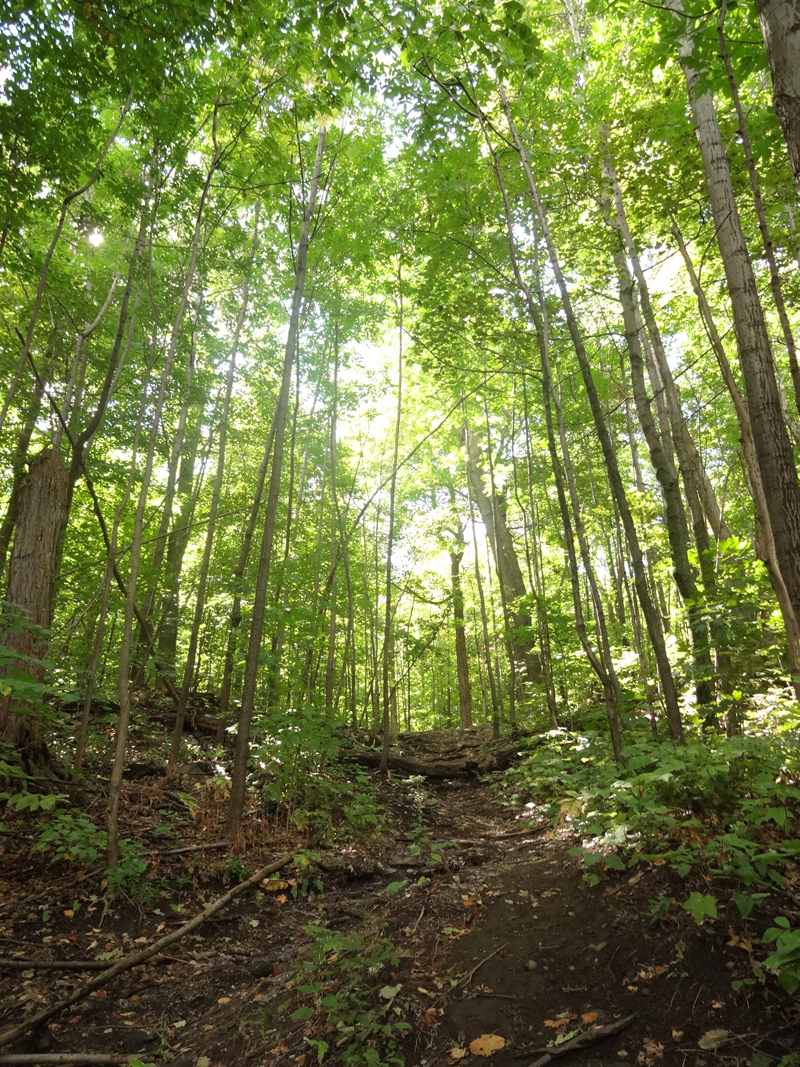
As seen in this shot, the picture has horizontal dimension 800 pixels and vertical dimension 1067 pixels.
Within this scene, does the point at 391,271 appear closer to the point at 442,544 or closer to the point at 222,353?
the point at 222,353

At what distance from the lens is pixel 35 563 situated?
559cm

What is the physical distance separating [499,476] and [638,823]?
11.1m

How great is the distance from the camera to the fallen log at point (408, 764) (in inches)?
346

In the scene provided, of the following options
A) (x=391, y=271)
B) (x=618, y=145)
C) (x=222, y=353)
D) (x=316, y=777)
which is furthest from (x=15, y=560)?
(x=222, y=353)

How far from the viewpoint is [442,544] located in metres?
15.2

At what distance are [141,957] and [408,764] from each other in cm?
595

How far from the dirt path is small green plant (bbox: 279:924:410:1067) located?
0.05ft

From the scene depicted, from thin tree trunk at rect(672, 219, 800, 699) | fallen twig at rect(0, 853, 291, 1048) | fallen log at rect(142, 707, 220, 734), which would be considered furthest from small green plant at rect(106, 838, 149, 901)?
thin tree trunk at rect(672, 219, 800, 699)

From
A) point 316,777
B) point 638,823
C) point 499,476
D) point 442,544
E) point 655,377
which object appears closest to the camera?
point 638,823

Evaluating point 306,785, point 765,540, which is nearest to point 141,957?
point 306,785

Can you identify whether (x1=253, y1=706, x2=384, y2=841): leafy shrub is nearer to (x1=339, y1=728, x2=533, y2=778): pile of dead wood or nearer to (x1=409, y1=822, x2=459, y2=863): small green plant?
(x1=409, y1=822, x2=459, y2=863): small green plant

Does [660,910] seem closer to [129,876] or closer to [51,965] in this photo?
[51,965]

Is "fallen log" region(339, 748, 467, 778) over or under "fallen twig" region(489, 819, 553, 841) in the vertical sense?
over

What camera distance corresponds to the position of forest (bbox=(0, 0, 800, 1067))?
272 centimetres
